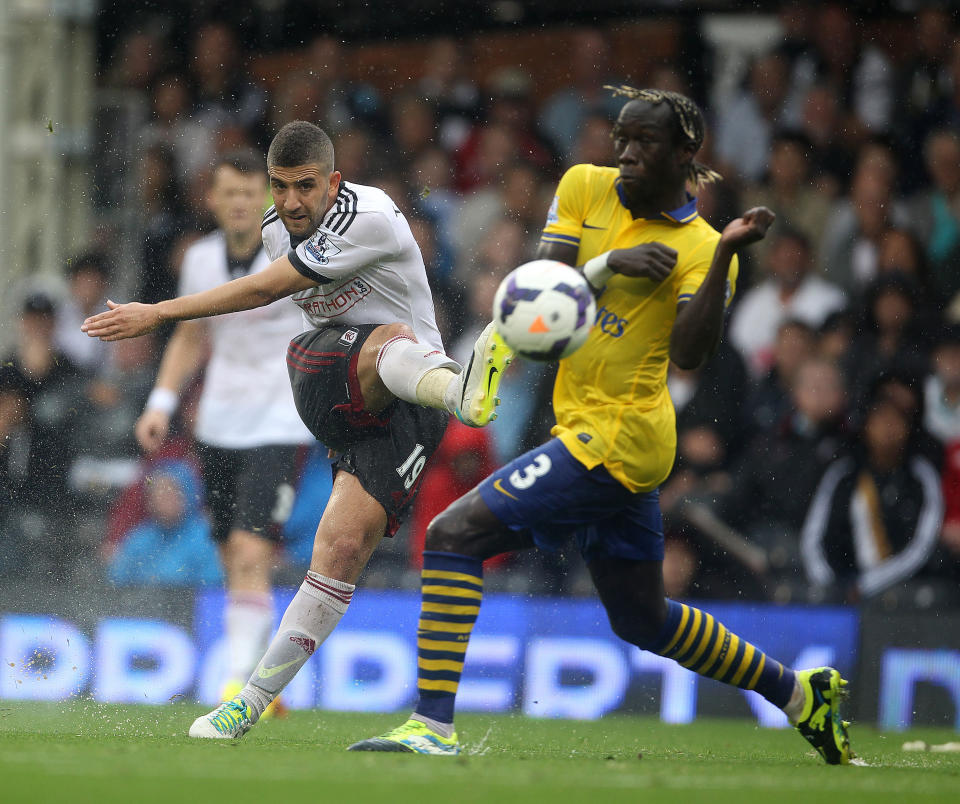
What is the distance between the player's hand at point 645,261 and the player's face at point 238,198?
2688mm

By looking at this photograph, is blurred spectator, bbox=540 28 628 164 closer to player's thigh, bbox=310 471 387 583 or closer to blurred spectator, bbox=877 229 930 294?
blurred spectator, bbox=877 229 930 294

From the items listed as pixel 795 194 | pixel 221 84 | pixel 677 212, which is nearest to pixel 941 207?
pixel 795 194

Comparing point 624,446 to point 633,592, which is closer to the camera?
→ point 624,446

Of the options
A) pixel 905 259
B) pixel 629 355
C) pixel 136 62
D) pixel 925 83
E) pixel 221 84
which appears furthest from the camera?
pixel 925 83

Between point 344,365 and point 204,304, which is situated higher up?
point 204,304

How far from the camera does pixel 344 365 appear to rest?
5883mm

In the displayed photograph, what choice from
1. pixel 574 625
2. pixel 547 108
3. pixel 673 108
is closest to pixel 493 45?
pixel 547 108

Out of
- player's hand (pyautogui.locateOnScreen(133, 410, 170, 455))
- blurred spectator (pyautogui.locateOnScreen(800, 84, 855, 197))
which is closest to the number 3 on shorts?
player's hand (pyautogui.locateOnScreen(133, 410, 170, 455))

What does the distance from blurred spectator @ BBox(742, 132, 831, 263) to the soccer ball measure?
486 cm

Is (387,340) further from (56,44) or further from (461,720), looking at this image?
(56,44)

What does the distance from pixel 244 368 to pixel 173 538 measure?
1182 mm

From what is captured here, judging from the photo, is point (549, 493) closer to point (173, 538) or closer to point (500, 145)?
point (173, 538)

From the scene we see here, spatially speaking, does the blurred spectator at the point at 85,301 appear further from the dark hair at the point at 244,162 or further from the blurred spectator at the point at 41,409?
the dark hair at the point at 244,162

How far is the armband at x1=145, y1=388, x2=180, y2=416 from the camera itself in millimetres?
7309
